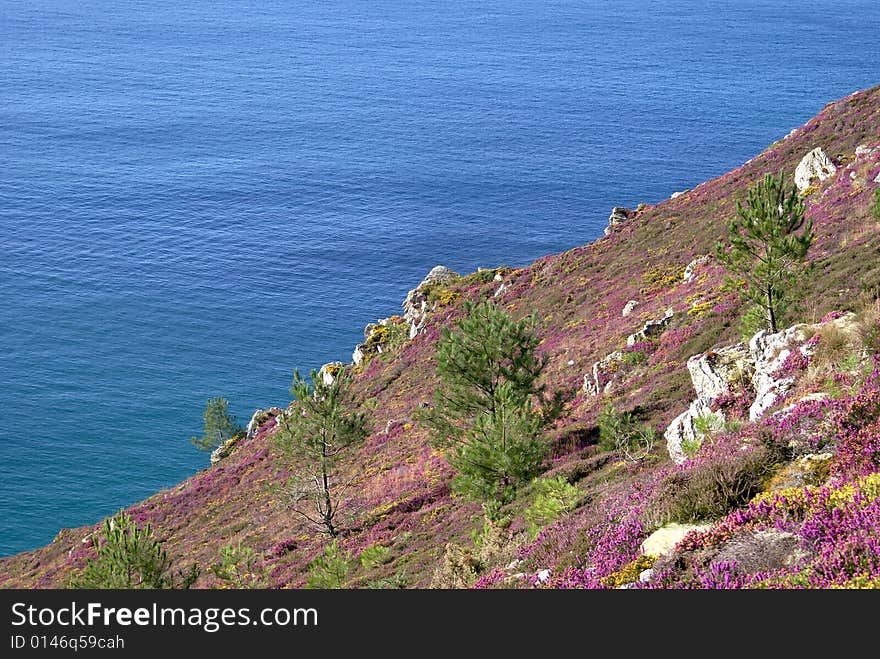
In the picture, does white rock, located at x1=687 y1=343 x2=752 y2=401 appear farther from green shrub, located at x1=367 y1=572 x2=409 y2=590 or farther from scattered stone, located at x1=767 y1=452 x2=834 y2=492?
green shrub, located at x1=367 y1=572 x2=409 y2=590

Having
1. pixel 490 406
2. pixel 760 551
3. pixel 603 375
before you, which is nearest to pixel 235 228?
pixel 603 375

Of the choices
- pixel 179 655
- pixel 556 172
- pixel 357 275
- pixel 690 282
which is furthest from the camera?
pixel 556 172

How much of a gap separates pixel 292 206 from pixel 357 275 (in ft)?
102

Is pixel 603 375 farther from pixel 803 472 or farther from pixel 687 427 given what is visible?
pixel 803 472

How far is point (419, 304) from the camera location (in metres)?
70.2

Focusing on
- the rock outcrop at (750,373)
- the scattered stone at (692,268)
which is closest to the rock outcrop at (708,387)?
the rock outcrop at (750,373)

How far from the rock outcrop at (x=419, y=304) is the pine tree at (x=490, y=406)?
35254 mm

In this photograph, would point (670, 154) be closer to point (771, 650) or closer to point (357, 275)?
point (357, 275)

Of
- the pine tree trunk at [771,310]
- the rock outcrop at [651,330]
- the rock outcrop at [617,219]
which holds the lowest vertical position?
the pine tree trunk at [771,310]

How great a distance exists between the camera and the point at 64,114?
189 metres

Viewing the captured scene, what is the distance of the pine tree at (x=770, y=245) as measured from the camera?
2294 centimetres

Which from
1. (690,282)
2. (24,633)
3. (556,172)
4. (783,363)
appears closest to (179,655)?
(24,633)

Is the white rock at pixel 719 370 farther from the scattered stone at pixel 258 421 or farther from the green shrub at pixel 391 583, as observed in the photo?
the scattered stone at pixel 258 421

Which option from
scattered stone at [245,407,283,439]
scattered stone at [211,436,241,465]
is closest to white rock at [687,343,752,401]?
scattered stone at [245,407,283,439]
